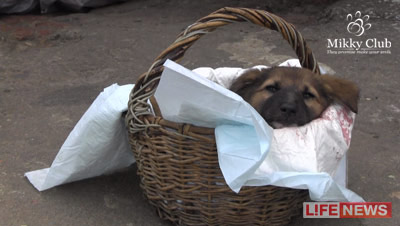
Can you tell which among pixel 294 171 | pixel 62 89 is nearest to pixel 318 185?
pixel 294 171

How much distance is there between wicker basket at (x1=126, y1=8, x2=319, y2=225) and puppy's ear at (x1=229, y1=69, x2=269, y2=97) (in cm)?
44

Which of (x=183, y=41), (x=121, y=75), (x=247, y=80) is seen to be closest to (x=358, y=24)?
(x=121, y=75)

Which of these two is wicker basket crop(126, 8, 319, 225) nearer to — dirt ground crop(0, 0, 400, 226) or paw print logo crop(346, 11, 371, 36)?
dirt ground crop(0, 0, 400, 226)

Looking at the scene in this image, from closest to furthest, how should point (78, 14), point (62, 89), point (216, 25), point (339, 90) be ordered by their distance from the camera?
point (216, 25)
point (339, 90)
point (62, 89)
point (78, 14)

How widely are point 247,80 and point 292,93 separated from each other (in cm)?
36

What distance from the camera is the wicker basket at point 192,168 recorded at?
221 centimetres

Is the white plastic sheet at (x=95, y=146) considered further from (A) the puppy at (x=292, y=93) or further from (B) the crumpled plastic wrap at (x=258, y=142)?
(A) the puppy at (x=292, y=93)

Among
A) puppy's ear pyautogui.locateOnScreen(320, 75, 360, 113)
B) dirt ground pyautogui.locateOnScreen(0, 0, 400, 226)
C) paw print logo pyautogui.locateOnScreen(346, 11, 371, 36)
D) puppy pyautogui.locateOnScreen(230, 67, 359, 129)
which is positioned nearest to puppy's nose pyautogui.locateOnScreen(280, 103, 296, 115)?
puppy pyautogui.locateOnScreen(230, 67, 359, 129)

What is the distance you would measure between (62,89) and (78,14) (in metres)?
2.83

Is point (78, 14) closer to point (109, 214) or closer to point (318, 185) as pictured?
point (109, 214)

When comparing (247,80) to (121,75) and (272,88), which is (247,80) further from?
(121,75)

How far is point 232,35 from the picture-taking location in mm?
5953

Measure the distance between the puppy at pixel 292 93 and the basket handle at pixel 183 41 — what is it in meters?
0.31

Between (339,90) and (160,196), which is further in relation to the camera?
(339,90)
